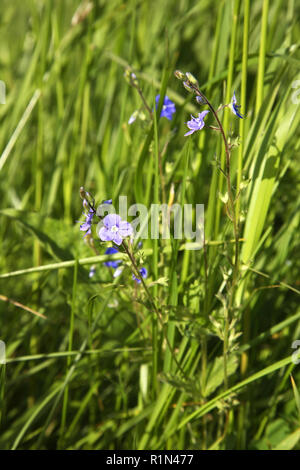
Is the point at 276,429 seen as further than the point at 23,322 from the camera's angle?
No

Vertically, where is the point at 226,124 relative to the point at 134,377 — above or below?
above

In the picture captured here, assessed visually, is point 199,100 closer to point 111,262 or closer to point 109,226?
point 109,226

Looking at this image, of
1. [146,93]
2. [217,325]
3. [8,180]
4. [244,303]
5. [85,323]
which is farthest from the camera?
[8,180]

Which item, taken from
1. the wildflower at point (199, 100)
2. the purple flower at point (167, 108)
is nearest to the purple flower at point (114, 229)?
the wildflower at point (199, 100)

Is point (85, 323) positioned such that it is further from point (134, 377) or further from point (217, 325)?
point (217, 325)

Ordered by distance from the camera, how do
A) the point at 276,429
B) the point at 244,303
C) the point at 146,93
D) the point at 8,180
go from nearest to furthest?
the point at 244,303 → the point at 276,429 → the point at 146,93 → the point at 8,180
